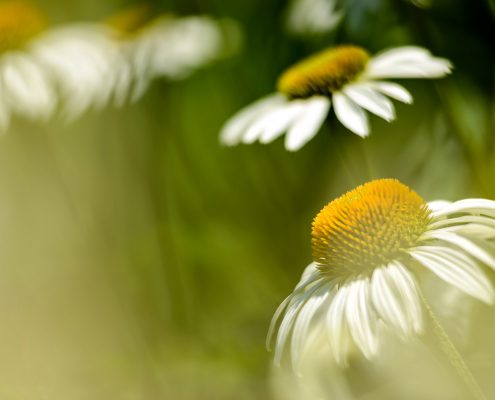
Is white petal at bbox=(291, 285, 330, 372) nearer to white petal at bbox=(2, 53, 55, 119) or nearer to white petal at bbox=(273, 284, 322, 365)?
white petal at bbox=(273, 284, 322, 365)

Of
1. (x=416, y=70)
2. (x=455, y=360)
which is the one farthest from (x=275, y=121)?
(x=455, y=360)

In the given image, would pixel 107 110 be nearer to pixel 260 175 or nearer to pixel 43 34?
pixel 43 34

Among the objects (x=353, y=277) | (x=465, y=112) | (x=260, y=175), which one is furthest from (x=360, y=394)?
(x=260, y=175)

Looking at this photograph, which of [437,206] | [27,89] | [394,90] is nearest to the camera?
[437,206]

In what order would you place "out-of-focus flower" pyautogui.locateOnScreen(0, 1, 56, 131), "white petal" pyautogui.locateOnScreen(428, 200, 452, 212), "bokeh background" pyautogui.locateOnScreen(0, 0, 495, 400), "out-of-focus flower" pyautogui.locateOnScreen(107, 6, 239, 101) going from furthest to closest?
"out-of-focus flower" pyautogui.locateOnScreen(107, 6, 239, 101)
"out-of-focus flower" pyautogui.locateOnScreen(0, 1, 56, 131)
"bokeh background" pyautogui.locateOnScreen(0, 0, 495, 400)
"white petal" pyautogui.locateOnScreen(428, 200, 452, 212)

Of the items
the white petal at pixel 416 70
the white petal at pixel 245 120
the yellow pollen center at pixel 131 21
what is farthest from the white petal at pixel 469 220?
the yellow pollen center at pixel 131 21

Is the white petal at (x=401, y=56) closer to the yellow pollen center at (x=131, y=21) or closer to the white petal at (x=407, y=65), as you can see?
the white petal at (x=407, y=65)

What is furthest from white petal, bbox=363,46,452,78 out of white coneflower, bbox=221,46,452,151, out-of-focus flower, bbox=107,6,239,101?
out-of-focus flower, bbox=107,6,239,101

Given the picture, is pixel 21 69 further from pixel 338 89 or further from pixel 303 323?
pixel 303 323
